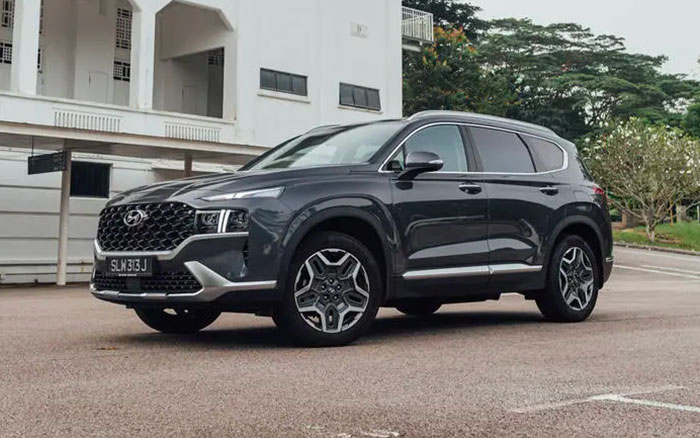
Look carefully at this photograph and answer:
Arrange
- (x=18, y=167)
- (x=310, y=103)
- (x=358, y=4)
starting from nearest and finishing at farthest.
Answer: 1. (x=18, y=167)
2. (x=310, y=103)
3. (x=358, y=4)

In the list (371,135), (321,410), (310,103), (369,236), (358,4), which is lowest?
(321,410)

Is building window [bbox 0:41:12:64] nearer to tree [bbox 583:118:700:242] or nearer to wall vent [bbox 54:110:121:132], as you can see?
wall vent [bbox 54:110:121:132]

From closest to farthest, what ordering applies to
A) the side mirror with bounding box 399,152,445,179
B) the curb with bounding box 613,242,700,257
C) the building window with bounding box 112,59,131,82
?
1. the side mirror with bounding box 399,152,445,179
2. the building window with bounding box 112,59,131,82
3. the curb with bounding box 613,242,700,257

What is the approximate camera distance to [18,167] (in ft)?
68.2

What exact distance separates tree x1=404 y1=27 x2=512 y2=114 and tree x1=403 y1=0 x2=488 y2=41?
5.13m

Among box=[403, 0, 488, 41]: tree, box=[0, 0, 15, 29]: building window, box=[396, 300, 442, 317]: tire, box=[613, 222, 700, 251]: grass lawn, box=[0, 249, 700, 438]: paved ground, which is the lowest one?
box=[0, 249, 700, 438]: paved ground

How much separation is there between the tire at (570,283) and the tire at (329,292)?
239cm

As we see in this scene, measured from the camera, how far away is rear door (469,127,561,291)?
Answer: 8.06 meters

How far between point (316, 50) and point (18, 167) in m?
8.40

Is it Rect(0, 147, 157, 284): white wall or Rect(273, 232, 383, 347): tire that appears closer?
Rect(273, 232, 383, 347): tire

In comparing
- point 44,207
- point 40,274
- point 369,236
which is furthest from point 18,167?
point 369,236

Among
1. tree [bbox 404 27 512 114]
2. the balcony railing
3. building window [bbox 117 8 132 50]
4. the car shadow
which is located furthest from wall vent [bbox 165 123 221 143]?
tree [bbox 404 27 512 114]

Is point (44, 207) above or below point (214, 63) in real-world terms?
below

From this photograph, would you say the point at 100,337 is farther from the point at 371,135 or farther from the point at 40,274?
the point at 40,274
